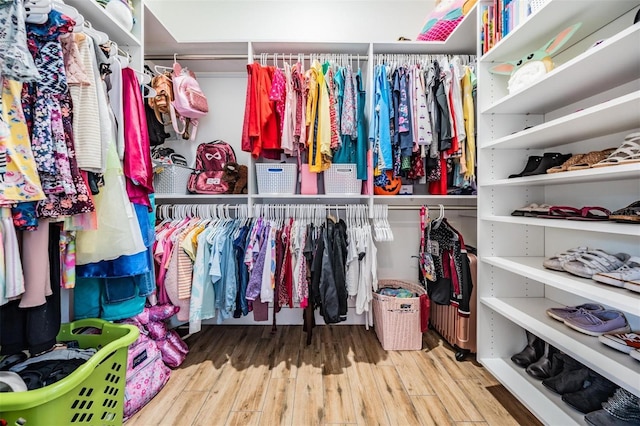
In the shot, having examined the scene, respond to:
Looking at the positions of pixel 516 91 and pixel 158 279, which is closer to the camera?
pixel 516 91

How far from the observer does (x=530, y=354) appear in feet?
5.55

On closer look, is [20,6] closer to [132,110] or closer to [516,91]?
[132,110]

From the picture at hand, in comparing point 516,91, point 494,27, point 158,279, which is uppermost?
point 494,27

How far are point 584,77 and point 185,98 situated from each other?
2418mm

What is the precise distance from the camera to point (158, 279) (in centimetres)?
196

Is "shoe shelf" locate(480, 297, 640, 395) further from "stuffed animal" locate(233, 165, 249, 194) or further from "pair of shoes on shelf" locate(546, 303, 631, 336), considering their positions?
"stuffed animal" locate(233, 165, 249, 194)

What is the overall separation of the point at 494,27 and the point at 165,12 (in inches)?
108

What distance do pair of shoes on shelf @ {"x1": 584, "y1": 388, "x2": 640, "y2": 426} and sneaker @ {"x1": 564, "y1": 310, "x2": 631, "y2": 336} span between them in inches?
9.4

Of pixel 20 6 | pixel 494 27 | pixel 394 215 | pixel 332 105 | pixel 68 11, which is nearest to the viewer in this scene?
pixel 20 6

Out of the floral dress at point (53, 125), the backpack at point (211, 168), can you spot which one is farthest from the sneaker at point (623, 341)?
the backpack at point (211, 168)

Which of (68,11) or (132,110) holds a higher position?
(68,11)

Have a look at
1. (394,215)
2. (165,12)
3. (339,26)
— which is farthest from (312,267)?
(165,12)

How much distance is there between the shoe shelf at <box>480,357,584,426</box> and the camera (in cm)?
128

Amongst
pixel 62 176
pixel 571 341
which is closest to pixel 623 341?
pixel 571 341
